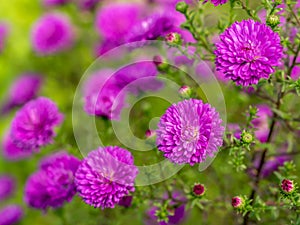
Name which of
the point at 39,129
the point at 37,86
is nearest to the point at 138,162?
the point at 39,129

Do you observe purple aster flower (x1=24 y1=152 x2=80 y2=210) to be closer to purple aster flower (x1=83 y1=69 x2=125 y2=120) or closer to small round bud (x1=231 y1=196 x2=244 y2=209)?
purple aster flower (x1=83 y1=69 x2=125 y2=120)

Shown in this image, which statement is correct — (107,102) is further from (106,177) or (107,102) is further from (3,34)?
(3,34)

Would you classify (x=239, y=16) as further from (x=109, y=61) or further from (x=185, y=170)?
(x=109, y=61)

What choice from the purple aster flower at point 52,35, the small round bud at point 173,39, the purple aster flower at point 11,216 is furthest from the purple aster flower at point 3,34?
the small round bud at point 173,39

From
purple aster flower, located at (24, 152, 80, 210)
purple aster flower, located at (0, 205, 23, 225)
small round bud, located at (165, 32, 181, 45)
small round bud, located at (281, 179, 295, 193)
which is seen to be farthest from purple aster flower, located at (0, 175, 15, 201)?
small round bud, located at (281, 179, 295, 193)

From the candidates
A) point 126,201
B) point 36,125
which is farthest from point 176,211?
point 36,125

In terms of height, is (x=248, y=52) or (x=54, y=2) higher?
(x=54, y=2)
